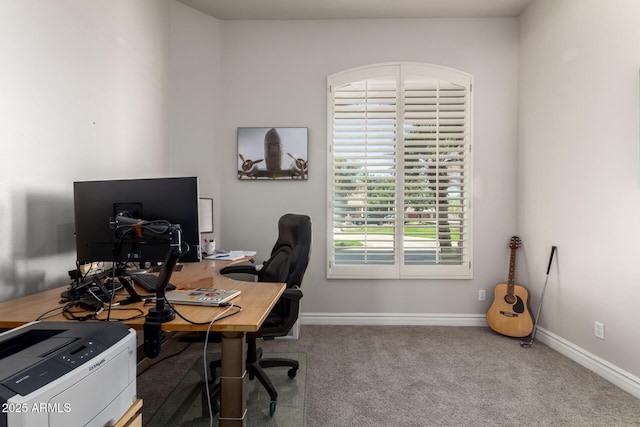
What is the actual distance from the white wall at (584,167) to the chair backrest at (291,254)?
2.08 m

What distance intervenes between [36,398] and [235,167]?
284cm

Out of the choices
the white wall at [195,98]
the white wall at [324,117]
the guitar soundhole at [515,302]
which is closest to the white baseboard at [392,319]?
the white wall at [324,117]

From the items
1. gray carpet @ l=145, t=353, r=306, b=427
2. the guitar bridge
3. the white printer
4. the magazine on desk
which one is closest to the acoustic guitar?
the guitar bridge

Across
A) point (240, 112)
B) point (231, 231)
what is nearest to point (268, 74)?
point (240, 112)

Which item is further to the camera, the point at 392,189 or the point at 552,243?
the point at 392,189

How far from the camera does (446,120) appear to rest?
3342mm

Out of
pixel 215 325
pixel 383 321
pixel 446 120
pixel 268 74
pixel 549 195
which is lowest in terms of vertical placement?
pixel 383 321

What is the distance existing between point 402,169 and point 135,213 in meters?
2.54

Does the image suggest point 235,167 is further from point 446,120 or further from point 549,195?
point 549,195

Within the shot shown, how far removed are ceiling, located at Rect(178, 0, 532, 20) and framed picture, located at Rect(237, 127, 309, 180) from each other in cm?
110

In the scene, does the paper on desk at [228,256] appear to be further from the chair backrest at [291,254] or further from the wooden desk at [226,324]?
the wooden desk at [226,324]

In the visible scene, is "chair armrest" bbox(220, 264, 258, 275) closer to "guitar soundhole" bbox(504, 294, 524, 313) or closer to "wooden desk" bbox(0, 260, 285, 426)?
"wooden desk" bbox(0, 260, 285, 426)

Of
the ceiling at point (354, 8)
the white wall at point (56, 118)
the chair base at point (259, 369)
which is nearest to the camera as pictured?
the white wall at point (56, 118)

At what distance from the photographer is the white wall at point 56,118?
1589 mm
